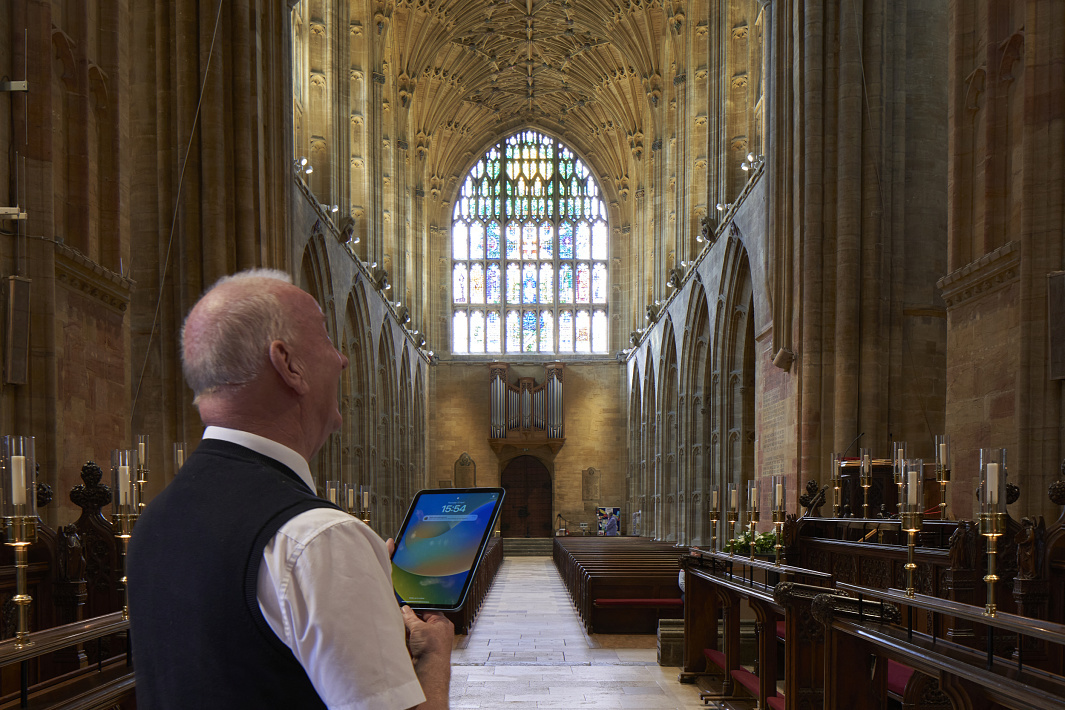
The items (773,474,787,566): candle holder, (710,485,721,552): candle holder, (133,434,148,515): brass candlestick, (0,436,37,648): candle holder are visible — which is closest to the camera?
(0,436,37,648): candle holder

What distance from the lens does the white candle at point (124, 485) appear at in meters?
5.13

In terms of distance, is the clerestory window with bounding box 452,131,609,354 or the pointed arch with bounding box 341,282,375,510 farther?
the clerestory window with bounding box 452,131,609,354

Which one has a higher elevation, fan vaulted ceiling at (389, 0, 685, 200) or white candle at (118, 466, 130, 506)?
fan vaulted ceiling at (389, 0, 685, 200)

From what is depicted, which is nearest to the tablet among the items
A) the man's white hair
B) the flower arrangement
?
the man's white hair

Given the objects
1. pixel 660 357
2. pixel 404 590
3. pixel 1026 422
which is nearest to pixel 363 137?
pixel 660 357

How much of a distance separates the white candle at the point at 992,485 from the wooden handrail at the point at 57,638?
347 centimetres

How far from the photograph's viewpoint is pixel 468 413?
112 feet

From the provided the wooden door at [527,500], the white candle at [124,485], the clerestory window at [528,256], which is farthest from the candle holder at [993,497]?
the clerestory window at [528,256]

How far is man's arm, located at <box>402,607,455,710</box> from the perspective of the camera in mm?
1743

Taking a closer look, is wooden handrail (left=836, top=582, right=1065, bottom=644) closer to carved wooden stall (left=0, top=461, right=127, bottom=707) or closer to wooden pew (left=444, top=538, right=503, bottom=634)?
carved wooden stall (left=0, top=461, right=127, bottom=707)

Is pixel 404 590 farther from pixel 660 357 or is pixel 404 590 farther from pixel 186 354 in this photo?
pixel 660 357

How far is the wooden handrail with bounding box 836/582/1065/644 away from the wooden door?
29.9 metres

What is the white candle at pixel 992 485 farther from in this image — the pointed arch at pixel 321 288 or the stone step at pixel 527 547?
the stone step at pixel 527 547

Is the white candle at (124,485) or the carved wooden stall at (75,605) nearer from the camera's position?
the carved wooden stall at (75,605)
